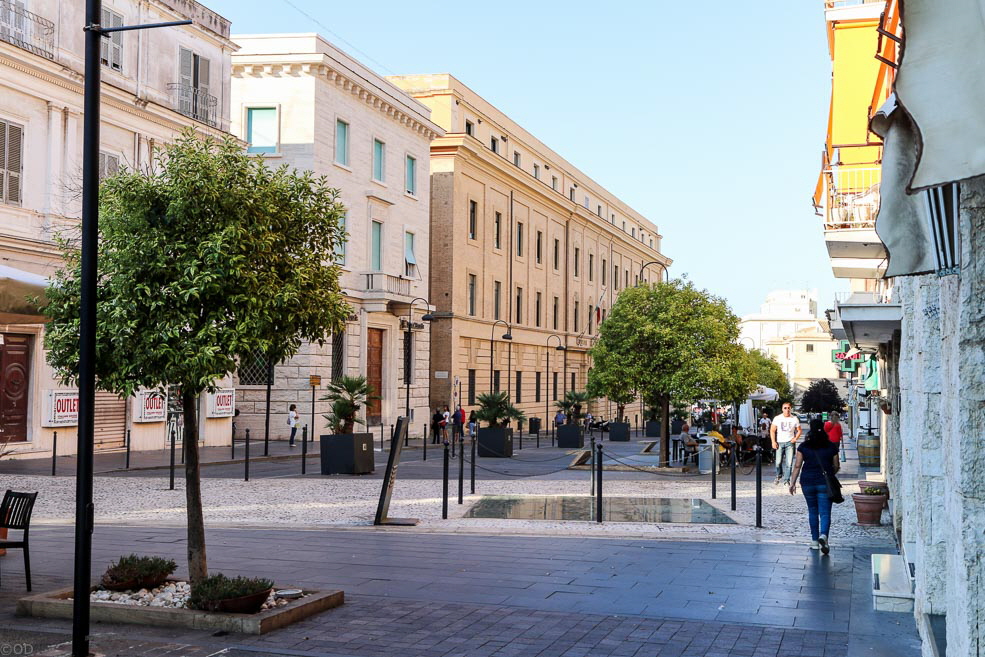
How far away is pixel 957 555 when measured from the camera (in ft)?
11.7

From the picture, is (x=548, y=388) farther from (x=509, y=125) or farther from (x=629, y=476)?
(x=629, y=476)

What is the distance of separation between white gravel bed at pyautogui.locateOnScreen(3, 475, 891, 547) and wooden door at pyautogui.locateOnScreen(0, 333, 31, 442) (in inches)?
195

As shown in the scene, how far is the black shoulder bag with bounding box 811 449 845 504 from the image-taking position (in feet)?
37.9

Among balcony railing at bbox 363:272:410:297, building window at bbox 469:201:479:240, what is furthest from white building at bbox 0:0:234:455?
building window at bbox 469:201:479:240

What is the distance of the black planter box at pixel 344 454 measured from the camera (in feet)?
76.7

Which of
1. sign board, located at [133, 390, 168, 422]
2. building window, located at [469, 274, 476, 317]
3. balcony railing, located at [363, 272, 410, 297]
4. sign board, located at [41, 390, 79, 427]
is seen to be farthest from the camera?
building window, located at [469, 274, 476, 317]

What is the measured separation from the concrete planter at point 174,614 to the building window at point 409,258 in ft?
121

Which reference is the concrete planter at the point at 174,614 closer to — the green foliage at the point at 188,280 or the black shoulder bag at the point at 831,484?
the green foliage at the point at 188,280

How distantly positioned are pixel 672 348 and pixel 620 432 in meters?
20.2

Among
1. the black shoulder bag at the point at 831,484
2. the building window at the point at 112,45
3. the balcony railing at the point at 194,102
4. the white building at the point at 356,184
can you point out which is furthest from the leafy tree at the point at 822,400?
the black shoulder bag at the point at 831,484

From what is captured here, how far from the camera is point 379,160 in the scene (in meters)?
43.0

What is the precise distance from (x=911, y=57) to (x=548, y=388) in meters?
59.0

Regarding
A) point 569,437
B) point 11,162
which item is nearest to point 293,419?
point 569,437

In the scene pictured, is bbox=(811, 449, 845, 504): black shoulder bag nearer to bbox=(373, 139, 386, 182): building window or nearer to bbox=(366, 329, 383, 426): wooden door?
bbox=(366, 329, 383, 426): wooden door
